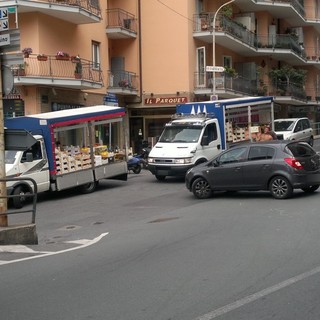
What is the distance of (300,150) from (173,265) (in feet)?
25.6

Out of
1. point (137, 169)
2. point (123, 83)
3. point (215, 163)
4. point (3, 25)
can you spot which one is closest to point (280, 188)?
point (215, 163)

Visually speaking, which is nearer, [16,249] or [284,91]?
[16,249]

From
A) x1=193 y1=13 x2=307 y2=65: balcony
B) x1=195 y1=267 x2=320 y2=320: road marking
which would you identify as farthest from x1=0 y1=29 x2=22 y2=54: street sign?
x1=193 y1=13 x2=307 y2=65: balcony

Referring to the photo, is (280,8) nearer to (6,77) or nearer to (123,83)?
(123,83)

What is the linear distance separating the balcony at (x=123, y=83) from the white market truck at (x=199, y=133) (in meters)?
10.5

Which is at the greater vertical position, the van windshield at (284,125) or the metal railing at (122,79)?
the metal railing at (122,79)

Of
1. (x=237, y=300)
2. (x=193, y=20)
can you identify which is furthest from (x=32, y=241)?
(x=193, y=20)

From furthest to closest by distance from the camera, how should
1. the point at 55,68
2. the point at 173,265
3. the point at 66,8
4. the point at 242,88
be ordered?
the point at 242,88 < the point at 55,68 < the point at 66,8 < the point at 173,265

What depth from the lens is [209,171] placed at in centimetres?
1466

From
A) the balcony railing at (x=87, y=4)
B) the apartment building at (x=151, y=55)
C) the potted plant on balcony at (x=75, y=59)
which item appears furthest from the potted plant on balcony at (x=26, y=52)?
the balcony railing at (x=87, y=4)

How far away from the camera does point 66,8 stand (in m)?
24.3

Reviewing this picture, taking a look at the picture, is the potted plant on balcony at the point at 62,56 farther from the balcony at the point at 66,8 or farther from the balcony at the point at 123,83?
the balcony at the point at 123,83

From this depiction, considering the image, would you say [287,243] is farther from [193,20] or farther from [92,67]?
[193,20]

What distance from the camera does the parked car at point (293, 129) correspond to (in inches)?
1122
